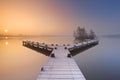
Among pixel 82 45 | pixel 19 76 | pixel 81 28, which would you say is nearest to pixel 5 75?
pixel 19 76

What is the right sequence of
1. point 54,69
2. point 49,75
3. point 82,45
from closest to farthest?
1. point 49,75
2. point 54,69
3. point 82,45

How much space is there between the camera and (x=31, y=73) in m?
10.3

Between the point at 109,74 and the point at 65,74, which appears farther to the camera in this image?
the point at 109,74

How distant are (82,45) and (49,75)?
50.3ft

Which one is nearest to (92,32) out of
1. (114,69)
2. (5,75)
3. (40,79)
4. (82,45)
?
(82,45)

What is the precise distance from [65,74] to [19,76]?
324cm

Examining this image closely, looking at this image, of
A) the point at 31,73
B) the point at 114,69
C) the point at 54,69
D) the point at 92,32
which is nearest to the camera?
the point at 54,69

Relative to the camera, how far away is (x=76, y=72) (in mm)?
7750

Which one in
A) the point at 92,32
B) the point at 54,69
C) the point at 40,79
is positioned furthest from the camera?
the point at 92,32

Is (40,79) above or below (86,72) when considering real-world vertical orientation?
above

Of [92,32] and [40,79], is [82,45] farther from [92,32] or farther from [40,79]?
[92,32]

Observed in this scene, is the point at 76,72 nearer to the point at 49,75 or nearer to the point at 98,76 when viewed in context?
the point at 49,75

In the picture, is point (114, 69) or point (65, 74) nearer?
point (65, 74)

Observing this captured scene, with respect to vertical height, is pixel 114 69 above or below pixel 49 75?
below
